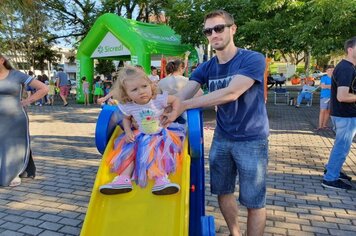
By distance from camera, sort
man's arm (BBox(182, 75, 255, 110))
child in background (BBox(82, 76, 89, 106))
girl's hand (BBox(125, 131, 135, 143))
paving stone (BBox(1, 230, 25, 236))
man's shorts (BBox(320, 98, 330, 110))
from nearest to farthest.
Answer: man's arm (BBox(182, 75, 255, 110)) → girl's hand (BBox(125, 131, 135, 143)) → paving stone (BBox(1, 230, 25, 236)) → man's shorts (BBox(320, 98, 330, 110)) → child in background (BBox(82, 76, 89, 106))

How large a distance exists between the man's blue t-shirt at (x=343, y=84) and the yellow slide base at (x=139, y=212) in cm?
239

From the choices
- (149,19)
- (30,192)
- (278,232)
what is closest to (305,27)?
(278,232)

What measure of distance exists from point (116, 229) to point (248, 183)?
97 cm

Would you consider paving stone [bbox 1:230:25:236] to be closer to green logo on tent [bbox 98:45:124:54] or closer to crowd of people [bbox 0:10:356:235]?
crowd of people [bbox 0:10:356:235]

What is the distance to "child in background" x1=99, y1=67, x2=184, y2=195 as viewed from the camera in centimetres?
253

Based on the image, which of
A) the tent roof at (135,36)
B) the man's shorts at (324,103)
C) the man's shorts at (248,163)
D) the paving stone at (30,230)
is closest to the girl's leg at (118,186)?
the man's shorts at (248,163)

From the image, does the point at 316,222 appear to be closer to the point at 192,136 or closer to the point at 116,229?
the point at 192,136

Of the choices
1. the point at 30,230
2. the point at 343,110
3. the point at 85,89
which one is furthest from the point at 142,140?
the point at 85,89

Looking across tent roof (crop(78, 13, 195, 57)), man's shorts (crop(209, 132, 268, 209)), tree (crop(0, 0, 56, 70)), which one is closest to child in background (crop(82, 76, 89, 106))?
tent roof (crop(78, 13, 195, 57))

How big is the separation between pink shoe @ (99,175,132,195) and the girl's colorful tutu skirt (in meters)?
0.10

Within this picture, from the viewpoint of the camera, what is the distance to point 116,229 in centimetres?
233

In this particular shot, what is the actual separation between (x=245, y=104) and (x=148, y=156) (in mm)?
814

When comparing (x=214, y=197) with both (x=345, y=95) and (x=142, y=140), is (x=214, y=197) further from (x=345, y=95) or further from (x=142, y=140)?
(x=345, y=95)

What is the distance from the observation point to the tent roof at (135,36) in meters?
12.7
